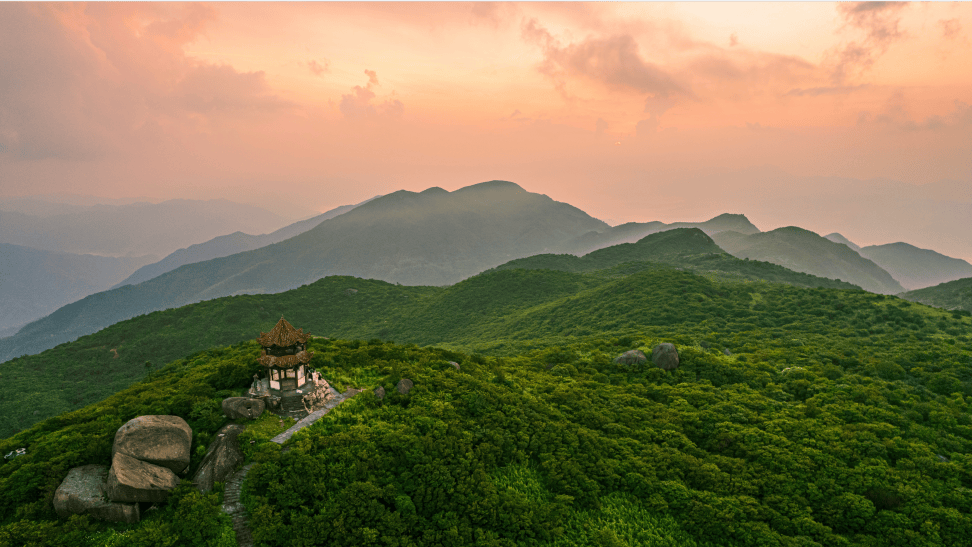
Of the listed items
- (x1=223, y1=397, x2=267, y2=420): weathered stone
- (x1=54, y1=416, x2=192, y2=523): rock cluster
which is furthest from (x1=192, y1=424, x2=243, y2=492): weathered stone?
(x1=223, y1=397, x2=267, y2=420): weathered stone

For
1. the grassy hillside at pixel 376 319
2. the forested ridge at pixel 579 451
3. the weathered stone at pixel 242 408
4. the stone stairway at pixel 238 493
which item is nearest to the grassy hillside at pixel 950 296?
the grassy hillside at pixel 376 319

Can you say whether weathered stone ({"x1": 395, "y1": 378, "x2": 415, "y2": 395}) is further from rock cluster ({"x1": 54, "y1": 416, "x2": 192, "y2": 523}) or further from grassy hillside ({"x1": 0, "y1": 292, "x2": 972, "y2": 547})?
rock cluster ({"x1": 54, "y1": 416, "x2": 192, "y2": 523})

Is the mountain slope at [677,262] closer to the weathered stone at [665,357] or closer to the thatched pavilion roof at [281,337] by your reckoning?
the weathered stone at [665,357]

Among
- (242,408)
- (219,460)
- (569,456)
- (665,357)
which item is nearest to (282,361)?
(242,408)

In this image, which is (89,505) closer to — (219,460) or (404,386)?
(219,460)

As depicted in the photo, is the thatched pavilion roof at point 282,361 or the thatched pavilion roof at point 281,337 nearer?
the thatched pavilion roof at point 282,361

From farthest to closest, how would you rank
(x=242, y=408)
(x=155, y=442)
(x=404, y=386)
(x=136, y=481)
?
(x=404, y=386) < (x=242, y=408) < (x=155, y=442) < (x=136, y=481)
